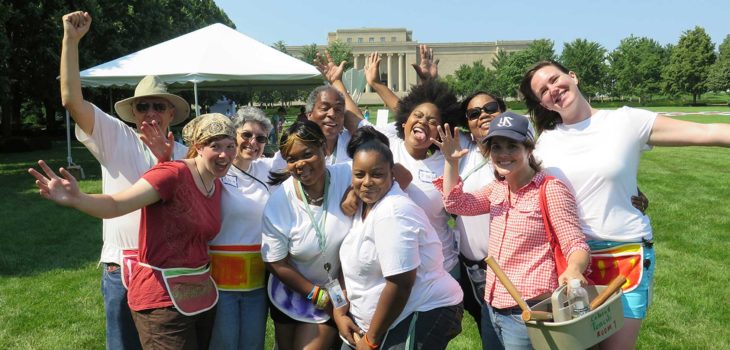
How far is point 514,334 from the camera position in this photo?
286 cm

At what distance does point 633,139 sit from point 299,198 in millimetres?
1867

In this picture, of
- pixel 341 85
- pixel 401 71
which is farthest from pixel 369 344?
pixel 401 71

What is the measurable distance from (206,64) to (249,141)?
7.77m

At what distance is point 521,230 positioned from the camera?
278cm

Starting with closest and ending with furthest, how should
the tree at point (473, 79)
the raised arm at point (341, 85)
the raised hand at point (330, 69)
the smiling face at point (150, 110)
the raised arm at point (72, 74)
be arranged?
the raised arm at point (72, 74) → the smiling face at point (150, 110) → the raised arm at point (341, 85) → the raised hand at point (330, 69) → the tree at point (473, 79)

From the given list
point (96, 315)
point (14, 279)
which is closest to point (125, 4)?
point (14, 279)

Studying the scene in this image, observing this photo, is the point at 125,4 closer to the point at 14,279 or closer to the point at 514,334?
the point at 14,279

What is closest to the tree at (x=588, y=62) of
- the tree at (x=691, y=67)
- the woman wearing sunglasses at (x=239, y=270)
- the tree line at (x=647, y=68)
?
the tree line at (x=647, y=68)

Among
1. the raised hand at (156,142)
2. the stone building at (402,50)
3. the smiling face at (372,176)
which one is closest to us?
the smiling face at (372,176)

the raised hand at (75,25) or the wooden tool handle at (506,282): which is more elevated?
the raised hand at (75,25)

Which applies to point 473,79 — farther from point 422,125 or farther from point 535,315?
point 535,315

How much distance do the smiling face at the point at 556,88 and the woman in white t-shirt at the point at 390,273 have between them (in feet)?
3.34

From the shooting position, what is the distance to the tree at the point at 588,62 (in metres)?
67.2

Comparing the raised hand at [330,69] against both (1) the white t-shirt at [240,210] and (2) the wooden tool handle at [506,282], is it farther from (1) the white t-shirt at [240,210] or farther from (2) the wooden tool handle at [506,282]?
(2) the wooden tool handle at [506,282]
